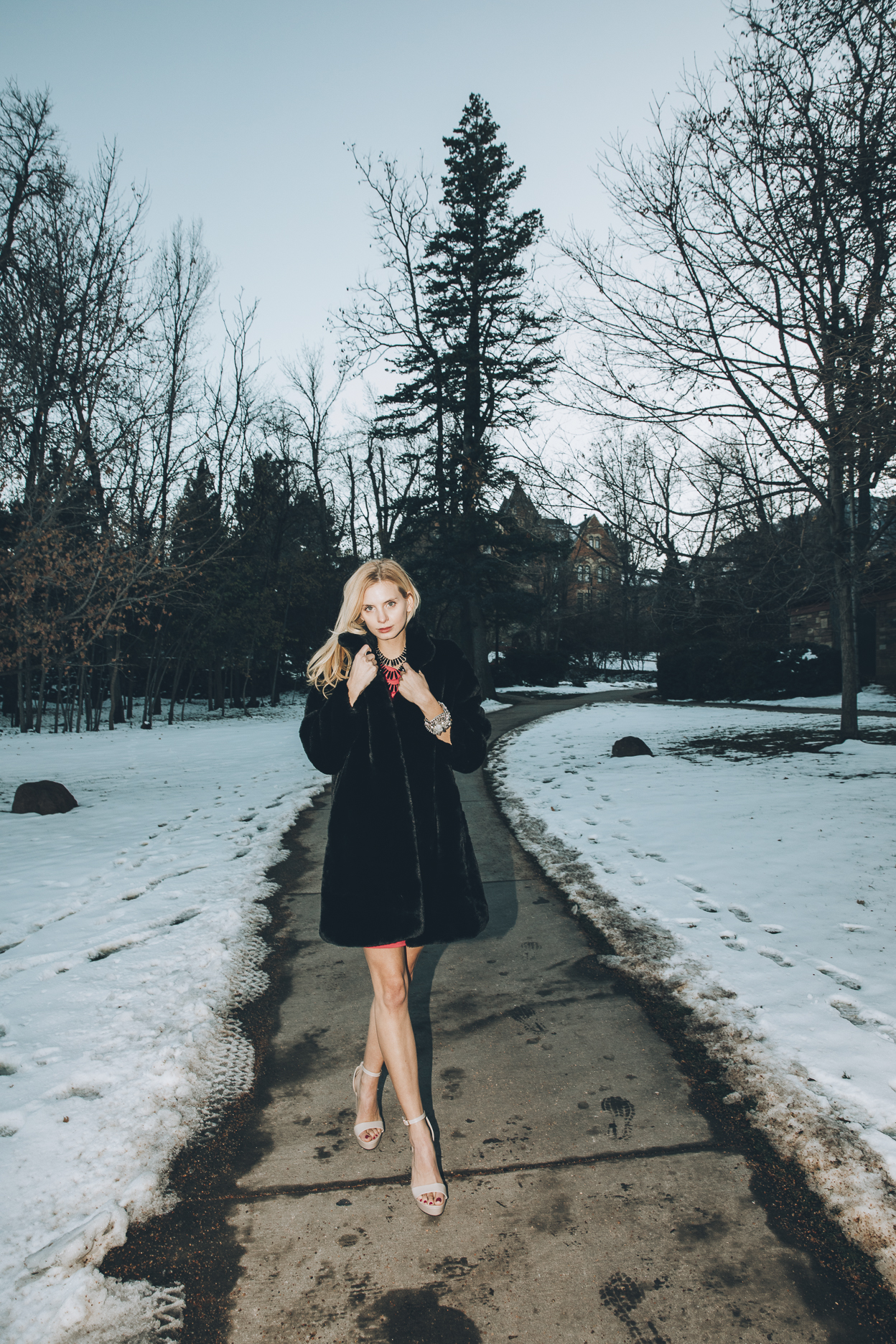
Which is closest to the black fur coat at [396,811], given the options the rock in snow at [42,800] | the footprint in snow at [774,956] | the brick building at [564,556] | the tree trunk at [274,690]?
the footprint in snow at [774,956]

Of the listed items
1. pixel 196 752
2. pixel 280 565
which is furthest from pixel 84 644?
pixel 280 565

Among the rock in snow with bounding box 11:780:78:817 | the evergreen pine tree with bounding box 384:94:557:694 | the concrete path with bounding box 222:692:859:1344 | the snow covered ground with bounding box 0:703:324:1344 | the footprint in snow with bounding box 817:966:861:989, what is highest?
the evergreen pine tree with bounding box 384:94:557:694

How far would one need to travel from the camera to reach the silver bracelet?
8.03 ft

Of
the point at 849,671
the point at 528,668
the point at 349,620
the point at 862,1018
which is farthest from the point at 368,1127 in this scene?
the point at 528,668

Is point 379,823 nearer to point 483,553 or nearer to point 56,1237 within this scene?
point 56,1237

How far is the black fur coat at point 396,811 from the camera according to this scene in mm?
2389

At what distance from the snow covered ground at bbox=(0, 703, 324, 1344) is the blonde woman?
0.78 meters

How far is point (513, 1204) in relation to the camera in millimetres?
2193

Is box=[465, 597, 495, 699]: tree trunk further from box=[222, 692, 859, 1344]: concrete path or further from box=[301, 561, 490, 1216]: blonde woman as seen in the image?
box=[301, 561, 490, 1216]: blonde woman

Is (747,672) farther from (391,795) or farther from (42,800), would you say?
(391,795)

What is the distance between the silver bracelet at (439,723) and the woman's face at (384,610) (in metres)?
0.31

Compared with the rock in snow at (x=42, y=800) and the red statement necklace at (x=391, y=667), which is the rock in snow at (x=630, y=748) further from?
the red statement necklace at (x=391, y=667)

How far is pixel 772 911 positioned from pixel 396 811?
9.82 feet

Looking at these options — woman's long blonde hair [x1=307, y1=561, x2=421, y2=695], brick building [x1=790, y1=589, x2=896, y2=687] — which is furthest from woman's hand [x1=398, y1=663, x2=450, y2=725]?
brick building [x1=790, y1=589, x2=896, y2=687]
